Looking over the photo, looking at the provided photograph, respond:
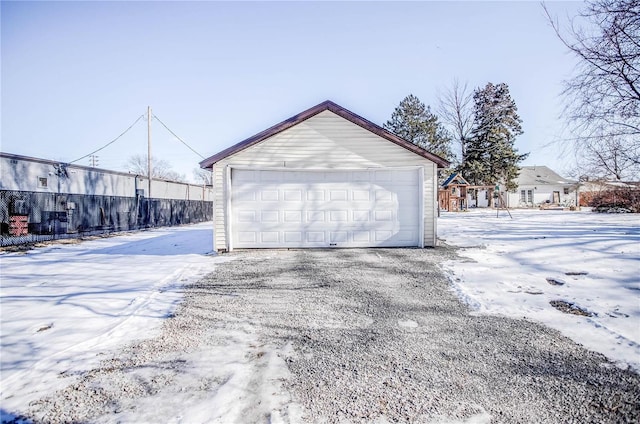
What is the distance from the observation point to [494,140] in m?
32.9

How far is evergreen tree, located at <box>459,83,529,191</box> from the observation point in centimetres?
3316

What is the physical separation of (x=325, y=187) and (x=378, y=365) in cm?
660

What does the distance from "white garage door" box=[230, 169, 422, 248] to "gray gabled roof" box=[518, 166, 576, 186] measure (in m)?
38.9

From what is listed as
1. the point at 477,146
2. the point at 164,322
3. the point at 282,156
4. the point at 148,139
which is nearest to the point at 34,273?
the point at 164,322

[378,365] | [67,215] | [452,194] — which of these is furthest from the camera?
[452,194]

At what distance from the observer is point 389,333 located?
355cm

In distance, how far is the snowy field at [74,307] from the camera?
2885mm

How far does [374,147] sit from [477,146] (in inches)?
1159

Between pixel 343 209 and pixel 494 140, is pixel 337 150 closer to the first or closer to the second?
pixel 343 209

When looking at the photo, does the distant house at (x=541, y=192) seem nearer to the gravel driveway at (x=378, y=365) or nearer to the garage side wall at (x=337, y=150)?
the garage side wall at (x=337, y=150)

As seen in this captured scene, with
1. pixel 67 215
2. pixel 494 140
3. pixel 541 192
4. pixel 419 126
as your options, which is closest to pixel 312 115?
pixel 67 215

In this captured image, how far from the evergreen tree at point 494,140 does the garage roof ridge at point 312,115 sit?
28201 millimetres

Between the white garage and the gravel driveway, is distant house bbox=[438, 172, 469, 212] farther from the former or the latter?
the gravel driveway

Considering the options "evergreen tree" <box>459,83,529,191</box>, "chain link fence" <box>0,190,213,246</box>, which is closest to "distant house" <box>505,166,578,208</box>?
"evergreen tree" <box>459,83,529,191</box>
